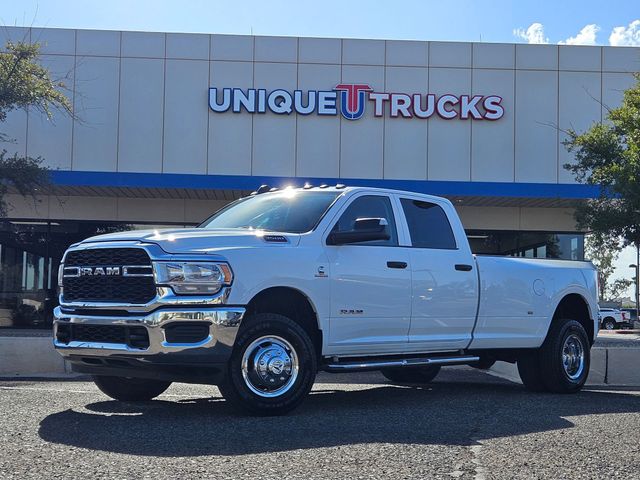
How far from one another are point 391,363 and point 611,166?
16.6 meters

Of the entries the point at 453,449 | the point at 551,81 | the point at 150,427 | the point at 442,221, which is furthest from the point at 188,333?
the point at 551,81

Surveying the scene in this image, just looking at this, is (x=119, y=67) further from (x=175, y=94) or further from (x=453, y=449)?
(x=453, y=449)

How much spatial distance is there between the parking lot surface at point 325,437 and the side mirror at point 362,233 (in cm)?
150

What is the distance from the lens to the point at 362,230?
746 centimetres

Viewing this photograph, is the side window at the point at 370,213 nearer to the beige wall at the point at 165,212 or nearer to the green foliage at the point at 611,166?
the green foliage at the point at 611,166

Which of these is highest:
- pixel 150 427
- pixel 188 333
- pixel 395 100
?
pixel 395 100

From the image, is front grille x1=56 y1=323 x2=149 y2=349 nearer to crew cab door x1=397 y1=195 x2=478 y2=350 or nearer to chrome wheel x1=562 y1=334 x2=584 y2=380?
crew cab door x1=397 y1=195 x2=478 y2=350

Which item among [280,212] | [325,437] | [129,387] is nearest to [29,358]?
[129,387]

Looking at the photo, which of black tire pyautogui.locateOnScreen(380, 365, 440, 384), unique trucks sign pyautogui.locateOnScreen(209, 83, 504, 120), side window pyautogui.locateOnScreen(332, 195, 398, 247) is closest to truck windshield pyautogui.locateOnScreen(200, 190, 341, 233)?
side window pyautogui.locateOnScreen(332, 195, 398, 247)

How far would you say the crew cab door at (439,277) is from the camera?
8.20 m

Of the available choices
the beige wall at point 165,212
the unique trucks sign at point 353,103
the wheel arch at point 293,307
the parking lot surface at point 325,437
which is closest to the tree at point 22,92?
the beige wall at point 165,212

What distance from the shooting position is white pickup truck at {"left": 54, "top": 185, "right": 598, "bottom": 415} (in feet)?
21.6

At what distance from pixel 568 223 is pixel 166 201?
40.2ft

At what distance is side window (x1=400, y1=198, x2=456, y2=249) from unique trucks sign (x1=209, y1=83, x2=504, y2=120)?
15917mm
